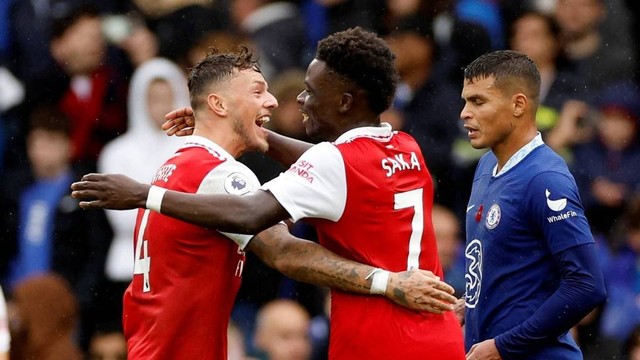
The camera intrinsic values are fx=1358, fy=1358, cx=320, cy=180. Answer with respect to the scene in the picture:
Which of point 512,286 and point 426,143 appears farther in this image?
point 426,143

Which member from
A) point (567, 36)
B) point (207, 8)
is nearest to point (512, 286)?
point (567, 36)

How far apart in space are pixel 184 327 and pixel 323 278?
2.37 feet

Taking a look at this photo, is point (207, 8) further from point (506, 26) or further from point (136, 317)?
point (136, 317)

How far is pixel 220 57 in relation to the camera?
282 inches

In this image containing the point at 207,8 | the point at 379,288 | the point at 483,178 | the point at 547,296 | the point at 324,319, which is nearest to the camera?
the point at 379,288

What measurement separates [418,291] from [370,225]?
1.27 feet

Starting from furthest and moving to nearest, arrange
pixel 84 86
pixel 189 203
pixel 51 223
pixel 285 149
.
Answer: pixel 84 86 → pixel 51 223 → pixel 285 149 → pixel 189 203

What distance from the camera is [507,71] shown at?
23.7 ft

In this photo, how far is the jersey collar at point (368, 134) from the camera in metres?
6.57

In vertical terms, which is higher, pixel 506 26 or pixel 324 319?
pixel 506 26

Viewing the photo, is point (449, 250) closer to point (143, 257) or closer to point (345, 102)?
point (345, 102)

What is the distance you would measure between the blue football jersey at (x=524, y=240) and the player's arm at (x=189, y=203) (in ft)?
4.06

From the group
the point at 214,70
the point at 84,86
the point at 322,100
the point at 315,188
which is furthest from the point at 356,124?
the point at 84,86

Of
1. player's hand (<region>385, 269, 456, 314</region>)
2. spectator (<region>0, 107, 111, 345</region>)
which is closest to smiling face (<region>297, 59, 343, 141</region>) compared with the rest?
player's hand (<region>385, 269, 456, 314</region>)
